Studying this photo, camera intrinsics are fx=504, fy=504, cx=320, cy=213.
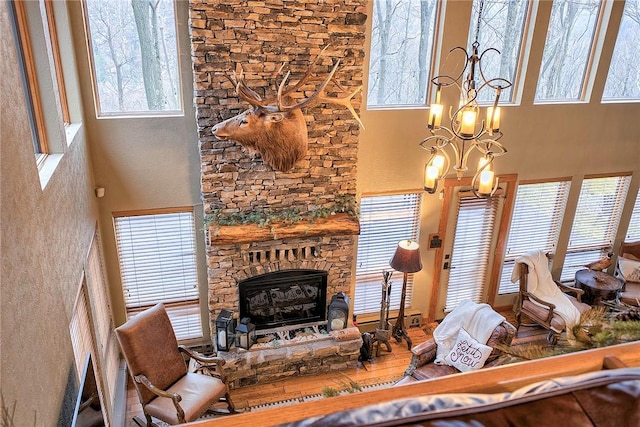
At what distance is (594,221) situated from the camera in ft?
24.4

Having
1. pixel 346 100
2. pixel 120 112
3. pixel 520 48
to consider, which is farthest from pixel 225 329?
pixel 520 48

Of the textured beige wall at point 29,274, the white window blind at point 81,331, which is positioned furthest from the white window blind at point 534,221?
the textured beige wall at point 29,274

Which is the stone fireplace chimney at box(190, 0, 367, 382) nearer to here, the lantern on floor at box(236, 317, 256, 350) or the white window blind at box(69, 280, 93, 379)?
the lantern on floor at box(236, 317, 256, 350)

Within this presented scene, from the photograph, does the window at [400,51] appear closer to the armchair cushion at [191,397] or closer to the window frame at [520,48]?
the window frame at [520,48]

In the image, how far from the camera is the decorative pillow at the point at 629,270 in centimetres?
722

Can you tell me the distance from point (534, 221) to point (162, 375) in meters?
5.27

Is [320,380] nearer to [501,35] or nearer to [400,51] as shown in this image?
[400,51]

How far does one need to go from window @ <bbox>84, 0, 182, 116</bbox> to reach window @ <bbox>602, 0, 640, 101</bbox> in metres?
5.52

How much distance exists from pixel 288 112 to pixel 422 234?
262cm

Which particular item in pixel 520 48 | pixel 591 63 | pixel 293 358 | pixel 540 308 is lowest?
pixel 293 358

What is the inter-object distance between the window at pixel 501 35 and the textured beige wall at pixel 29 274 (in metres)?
4.85

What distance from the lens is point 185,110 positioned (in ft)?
17.7

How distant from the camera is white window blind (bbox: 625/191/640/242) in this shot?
299 inches

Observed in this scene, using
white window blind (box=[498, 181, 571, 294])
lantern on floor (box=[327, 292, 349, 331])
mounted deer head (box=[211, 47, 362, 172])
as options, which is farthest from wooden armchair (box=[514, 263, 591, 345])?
mounted deer head (box=[211, 47, 362, 172])
